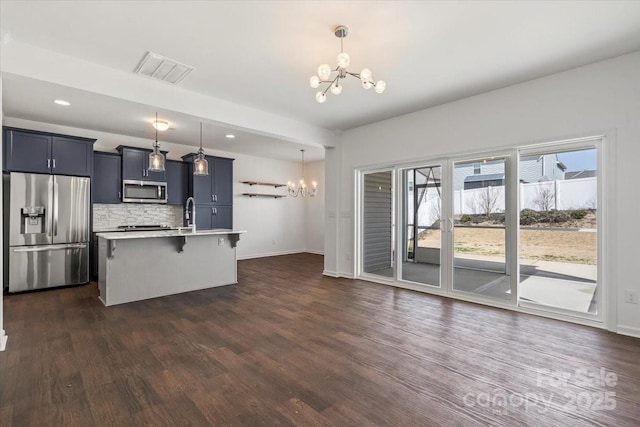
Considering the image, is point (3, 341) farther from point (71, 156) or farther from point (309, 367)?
point (71, 156)

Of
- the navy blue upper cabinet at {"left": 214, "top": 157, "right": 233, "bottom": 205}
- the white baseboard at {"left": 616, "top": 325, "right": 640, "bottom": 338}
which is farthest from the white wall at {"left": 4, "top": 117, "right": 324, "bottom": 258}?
the white baseboard at {"left": 616, "top": 325, "right": 640, "bottom": 338}

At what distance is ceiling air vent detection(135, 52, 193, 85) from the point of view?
3047 millimetres

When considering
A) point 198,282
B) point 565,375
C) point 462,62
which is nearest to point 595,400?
point 565,375

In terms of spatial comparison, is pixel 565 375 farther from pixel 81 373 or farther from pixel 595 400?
pixel 81 373

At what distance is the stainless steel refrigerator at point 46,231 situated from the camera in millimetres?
4496

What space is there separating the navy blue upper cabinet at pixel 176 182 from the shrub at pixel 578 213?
22.1 feet

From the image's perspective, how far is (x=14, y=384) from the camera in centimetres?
210

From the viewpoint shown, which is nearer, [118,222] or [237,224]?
[118,222]

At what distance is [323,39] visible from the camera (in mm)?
2684

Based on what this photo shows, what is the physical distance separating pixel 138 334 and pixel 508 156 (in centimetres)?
468

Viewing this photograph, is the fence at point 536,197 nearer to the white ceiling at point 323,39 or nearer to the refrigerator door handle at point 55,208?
the white ceiling at point 323,39

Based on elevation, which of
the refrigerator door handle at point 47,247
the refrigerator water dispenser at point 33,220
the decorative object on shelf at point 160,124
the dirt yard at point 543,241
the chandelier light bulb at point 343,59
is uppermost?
the decorative object on shelf at point 160,124

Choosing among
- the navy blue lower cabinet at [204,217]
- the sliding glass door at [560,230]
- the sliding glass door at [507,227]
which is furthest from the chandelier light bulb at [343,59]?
the navy blue lower cabinet at [204,217]

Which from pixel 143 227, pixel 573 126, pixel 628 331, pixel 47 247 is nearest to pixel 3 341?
pixel 47 247
